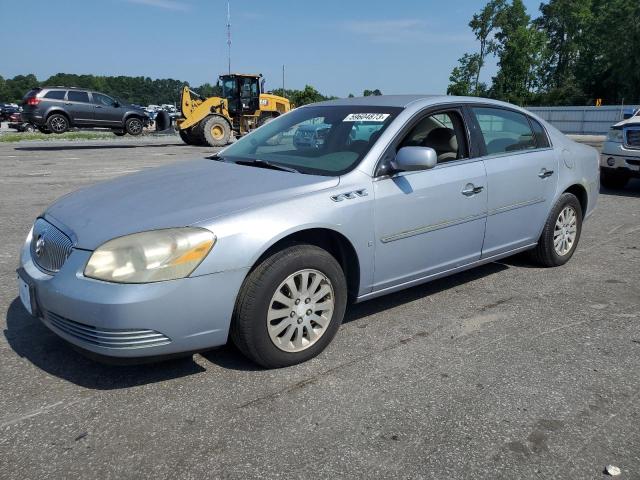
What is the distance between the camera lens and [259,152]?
4.05m

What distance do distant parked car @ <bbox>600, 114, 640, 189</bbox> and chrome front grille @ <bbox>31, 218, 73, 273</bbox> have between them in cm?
865

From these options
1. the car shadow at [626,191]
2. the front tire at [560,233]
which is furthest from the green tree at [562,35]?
the front tire at [560,233]

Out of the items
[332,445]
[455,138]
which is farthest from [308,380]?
[455,138]

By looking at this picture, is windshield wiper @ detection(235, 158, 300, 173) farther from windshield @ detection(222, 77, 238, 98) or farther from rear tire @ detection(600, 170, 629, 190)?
windshield @ detection(222, 77, 238, 98)

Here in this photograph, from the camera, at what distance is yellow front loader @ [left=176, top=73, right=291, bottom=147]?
20.0 metres

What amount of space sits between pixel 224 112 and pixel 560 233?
17.4 metres

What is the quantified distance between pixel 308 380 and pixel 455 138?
2.13 m

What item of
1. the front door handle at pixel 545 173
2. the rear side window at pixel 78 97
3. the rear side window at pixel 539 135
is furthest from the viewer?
the rear side window at pixel 78 97

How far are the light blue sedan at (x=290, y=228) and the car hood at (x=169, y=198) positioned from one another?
0.01 meters

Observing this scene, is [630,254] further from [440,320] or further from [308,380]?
[308,380]

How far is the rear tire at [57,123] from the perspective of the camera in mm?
19688

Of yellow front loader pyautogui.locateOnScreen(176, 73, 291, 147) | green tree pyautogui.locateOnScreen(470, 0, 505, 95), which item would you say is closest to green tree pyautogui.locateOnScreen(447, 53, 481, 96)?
green tree pyautogui.locateOnScreen(470, 0, 505, 95)

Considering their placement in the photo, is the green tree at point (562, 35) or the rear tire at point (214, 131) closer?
the rear tire at point (214, 131)

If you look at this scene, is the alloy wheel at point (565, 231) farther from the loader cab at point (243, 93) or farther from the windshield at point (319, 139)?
the loader cab at point (243, 93)
